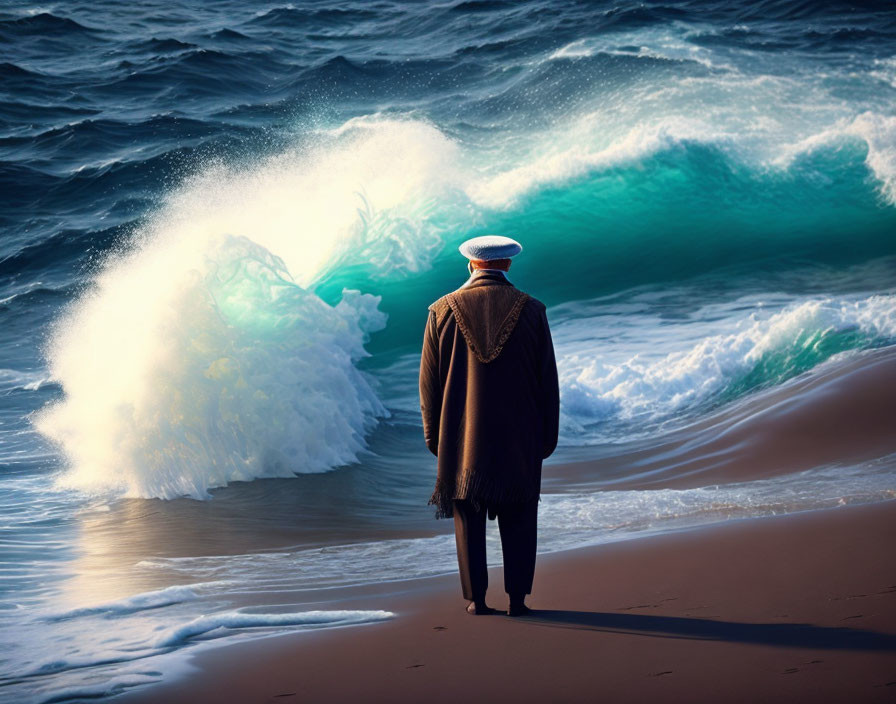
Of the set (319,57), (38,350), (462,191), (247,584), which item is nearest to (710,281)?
(462,191)

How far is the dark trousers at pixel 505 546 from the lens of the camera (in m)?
3.82

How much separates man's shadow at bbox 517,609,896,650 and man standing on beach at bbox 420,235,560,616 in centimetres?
23

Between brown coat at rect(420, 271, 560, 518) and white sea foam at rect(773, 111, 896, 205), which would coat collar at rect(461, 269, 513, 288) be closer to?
brown coat at rect(420, 271, 560, 518)

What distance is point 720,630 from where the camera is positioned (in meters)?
3.34

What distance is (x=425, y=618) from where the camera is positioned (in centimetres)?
379

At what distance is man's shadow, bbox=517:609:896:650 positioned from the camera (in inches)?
121

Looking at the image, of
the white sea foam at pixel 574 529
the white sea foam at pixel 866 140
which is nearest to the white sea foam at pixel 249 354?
the white sea foam at pixel 574 529

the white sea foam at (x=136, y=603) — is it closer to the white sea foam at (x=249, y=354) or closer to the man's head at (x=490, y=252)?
the man's head at (x=490, y=252)

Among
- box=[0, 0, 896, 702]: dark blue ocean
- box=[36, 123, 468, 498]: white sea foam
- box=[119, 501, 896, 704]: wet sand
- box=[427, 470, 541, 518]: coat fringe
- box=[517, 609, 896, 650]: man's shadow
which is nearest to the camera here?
box=[119, 501, 896, 704]: wet sand

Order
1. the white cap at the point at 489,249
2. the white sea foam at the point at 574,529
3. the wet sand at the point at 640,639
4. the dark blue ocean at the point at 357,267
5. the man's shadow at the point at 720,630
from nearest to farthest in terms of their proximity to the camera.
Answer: the wet sand at the point at 640,639, the man's shadow at the point at 720,630, the white cap at the point at 489,249, the white sea foam at the point at 574,529, the dark blue ocean at the point at 357,267

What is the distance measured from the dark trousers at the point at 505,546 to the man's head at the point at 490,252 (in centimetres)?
91

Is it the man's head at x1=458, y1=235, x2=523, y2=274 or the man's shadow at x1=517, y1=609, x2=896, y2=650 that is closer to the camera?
the man's shadow at x1=517, y1=609, x2=896, y2=650

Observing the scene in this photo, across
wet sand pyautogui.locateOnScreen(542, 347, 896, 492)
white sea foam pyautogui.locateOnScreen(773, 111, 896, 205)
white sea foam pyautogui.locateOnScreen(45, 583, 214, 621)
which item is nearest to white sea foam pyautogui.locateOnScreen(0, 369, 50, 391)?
wet sand pyautogui.locateOnScreen(542, 347, 896, 492)

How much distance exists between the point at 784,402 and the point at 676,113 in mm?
9573
